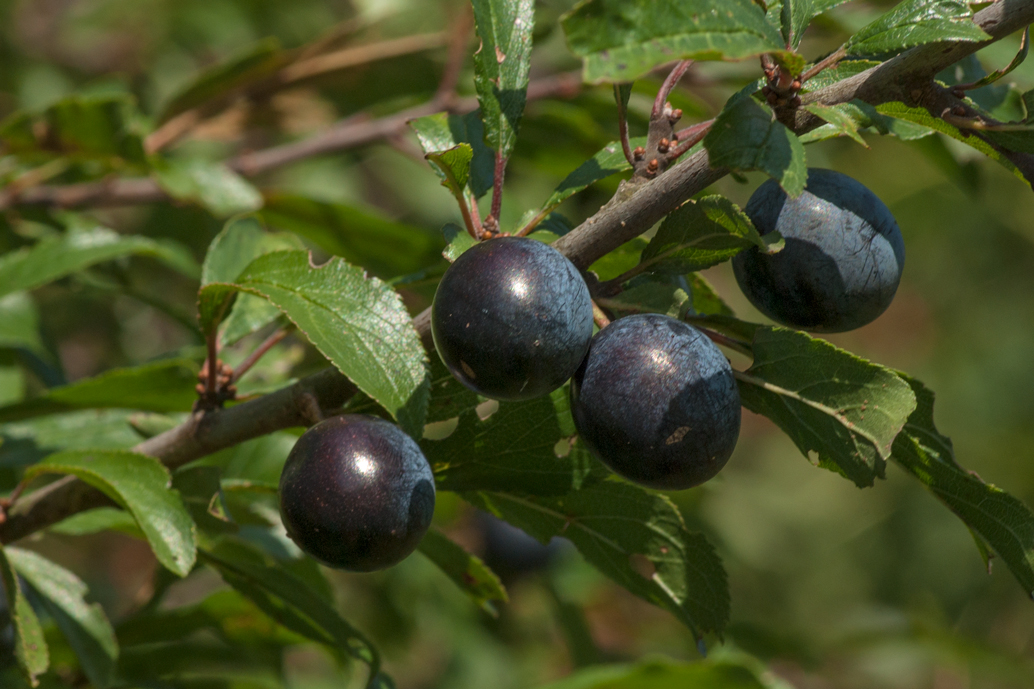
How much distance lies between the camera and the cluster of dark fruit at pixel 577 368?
2.31 ft

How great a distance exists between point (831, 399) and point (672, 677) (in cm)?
72

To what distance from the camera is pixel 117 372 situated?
1182mm

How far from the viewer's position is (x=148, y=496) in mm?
933

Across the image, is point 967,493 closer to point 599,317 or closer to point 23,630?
point 599,317

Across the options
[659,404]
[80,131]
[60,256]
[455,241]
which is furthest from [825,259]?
[80,131]

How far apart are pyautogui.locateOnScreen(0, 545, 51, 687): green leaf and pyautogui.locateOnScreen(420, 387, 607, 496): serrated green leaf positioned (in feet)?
1.41

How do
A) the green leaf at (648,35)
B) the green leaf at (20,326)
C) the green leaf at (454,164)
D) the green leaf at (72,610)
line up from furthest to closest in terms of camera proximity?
the green leaf at (20,326) → the green leaf at (72,610) → the green leaf at (454,164) → the green leaf at (648,35)

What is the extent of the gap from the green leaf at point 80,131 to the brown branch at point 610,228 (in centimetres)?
79

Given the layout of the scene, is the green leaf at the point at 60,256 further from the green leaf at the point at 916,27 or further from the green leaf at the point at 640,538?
the green leaf at the point at 916,27

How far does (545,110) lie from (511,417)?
1164mm

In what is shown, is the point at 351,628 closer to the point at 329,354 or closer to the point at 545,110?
the point at 329,354

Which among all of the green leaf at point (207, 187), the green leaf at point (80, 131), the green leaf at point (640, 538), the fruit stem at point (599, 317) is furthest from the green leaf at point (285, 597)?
the green leaf at point (80, 131)

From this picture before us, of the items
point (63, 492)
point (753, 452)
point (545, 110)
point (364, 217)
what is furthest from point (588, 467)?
point (753, 452)

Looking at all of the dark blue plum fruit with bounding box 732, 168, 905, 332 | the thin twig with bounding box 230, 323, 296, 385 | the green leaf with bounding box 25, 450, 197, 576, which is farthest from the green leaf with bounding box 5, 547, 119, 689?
the dark blue plum fruit with bounding box 732, 168, 905, 332
